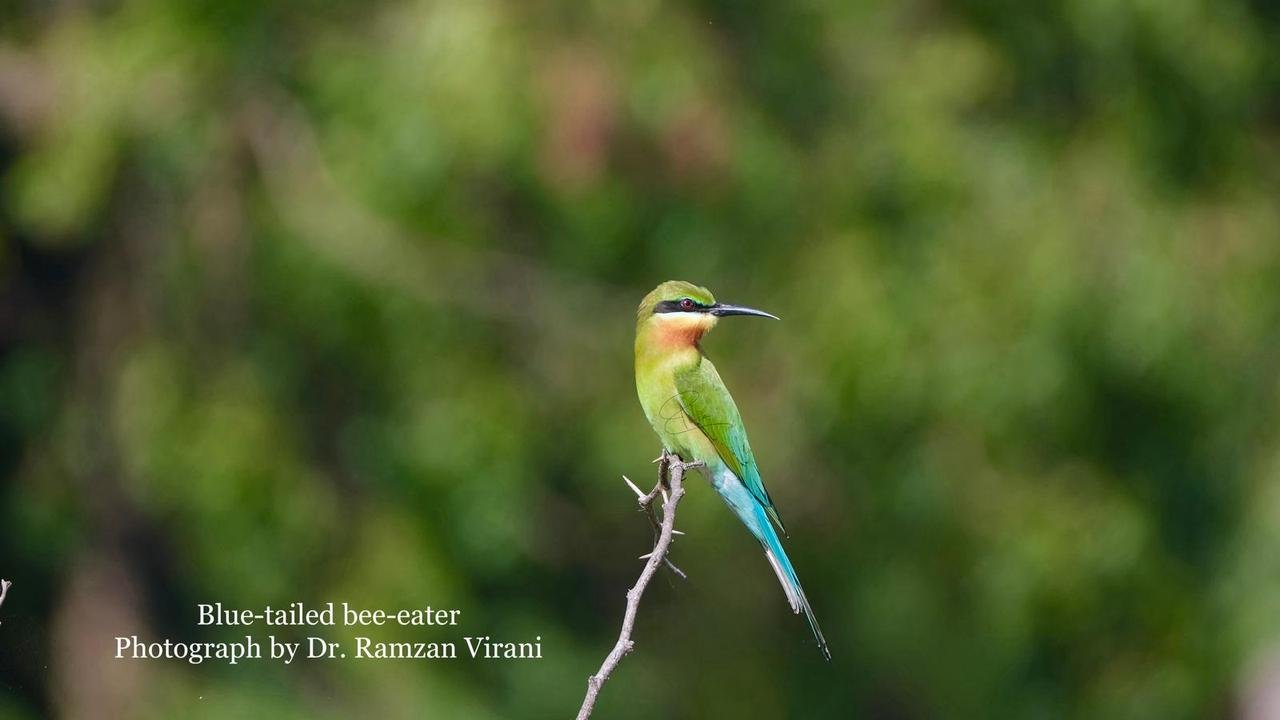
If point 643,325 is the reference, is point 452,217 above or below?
below

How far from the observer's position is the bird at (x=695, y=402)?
1.75 metres

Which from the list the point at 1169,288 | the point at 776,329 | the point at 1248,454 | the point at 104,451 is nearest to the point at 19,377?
the point at 104,451

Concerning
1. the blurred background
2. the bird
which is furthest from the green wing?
the blurred background

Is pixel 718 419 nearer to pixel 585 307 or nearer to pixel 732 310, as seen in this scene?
pixel 732 310

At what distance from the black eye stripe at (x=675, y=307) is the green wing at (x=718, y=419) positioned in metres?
0.08

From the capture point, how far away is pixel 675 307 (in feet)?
5.81

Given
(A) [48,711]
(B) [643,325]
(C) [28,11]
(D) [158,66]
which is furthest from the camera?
(C) [28,11]

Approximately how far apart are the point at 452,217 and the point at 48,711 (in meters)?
2.12

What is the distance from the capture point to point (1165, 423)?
617 cm

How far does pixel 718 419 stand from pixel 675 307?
0.49ft

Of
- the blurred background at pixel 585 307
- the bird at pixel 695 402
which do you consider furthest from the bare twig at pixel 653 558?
the blurred background at pixel 585 307

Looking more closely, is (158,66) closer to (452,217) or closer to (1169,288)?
(452,217)

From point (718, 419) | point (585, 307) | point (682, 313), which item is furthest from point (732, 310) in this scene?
point (585, 307)

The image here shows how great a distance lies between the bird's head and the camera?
68.1 inches
